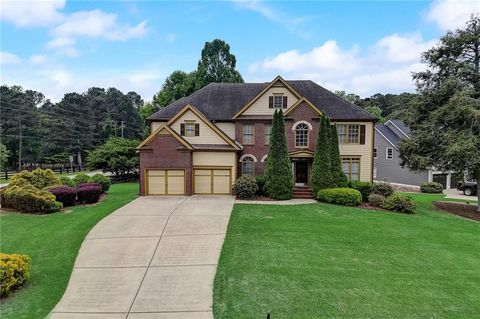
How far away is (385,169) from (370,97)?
6513cm

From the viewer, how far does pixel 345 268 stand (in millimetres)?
10031

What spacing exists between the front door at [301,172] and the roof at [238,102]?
13.3 feet

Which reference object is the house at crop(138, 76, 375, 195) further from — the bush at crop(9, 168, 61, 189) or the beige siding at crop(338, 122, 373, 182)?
the bush at crop(9, 168, 61, 189)

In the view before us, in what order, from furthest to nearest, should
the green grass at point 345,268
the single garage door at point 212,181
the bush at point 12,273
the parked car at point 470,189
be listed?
the parked car at point 470,189 → the single garage door at point 212,181 → the bush at point 12,273 → the green grass at point 345,268

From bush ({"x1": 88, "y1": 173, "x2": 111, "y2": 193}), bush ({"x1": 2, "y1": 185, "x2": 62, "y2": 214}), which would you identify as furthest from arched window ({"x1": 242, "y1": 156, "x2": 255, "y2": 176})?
bush ({"x1": 2, "y1": 185, "x2": 62, "y2": 214})

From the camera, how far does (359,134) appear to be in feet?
77.5

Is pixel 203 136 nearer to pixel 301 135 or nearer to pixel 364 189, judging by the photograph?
pixel 301 135

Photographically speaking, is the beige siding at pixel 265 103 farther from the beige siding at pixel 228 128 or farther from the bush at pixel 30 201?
the bush at pixel 30 201

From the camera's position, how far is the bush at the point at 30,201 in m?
16.8

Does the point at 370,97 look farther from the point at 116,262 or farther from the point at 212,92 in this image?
the point at 116,262

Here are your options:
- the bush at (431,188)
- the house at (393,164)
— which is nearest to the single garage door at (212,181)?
the bush at (431,188)

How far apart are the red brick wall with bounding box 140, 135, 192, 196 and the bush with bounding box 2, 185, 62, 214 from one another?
18.0 ft

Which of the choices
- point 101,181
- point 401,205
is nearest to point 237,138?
point 101,181

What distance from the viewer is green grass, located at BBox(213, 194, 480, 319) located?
7.84 metres
